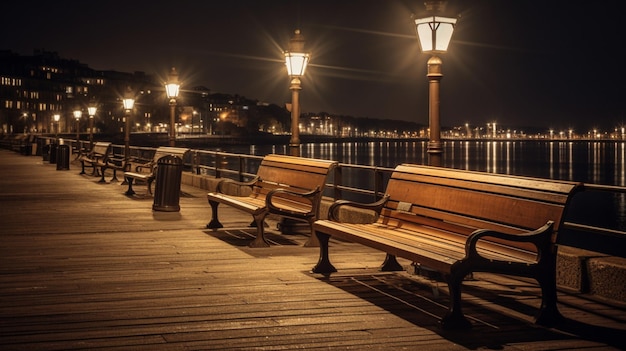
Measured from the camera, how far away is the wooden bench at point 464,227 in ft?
20.0

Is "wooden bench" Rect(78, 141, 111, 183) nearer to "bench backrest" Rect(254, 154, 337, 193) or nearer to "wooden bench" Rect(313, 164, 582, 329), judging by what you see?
"bench backrest" Rect(254, 154, 337, 193)

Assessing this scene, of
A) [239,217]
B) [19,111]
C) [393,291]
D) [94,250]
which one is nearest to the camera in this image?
[393,291]

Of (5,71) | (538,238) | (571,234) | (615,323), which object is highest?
(5,71)

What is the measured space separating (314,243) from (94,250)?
2.65 meters

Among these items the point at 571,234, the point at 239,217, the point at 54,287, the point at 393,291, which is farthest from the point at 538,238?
the point at 571,234

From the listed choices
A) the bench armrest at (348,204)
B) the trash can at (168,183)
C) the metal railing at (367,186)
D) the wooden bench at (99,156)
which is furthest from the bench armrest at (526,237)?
the wooden bench at (99,156)

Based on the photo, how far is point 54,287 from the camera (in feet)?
24.6

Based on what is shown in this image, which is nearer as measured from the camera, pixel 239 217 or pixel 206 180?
pixel 239 217

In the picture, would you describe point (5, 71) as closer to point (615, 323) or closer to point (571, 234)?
point (571, 234)

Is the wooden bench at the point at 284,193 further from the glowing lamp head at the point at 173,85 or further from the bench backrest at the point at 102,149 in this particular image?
the bench backrest at the point at 102,149

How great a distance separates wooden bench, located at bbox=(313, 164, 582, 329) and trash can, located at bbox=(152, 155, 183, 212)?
6161 millimetres

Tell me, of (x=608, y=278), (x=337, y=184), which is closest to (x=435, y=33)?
(x=608, y=278)

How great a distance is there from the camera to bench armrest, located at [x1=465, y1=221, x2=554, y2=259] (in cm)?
602

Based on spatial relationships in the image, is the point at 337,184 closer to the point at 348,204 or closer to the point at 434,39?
the point at 434,39
